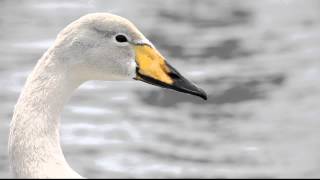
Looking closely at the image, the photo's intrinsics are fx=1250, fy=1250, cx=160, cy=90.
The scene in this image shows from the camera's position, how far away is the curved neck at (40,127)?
4.89 m

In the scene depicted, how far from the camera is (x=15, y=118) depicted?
4.93 metres

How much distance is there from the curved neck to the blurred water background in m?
2.86

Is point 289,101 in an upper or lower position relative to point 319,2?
lower

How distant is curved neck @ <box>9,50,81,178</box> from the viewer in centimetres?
489

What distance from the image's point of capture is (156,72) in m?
5.46

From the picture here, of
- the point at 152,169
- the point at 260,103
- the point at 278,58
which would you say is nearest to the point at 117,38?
the point at 152,169

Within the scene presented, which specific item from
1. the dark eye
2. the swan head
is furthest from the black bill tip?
the dark eye

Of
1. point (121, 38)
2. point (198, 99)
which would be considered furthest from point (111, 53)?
point (198, 99)

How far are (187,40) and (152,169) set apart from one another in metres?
1.95

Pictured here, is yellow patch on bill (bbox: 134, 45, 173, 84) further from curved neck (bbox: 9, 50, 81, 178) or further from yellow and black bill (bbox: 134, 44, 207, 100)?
curved neck (bbox: 9, 50, 81, 178)

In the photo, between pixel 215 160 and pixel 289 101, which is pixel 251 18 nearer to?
pixel 289 101

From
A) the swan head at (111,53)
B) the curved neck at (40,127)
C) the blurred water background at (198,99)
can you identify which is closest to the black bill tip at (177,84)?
the swan head at (111,53)

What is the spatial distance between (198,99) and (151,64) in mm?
3550

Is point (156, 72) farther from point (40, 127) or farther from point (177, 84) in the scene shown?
point (40, 127)
